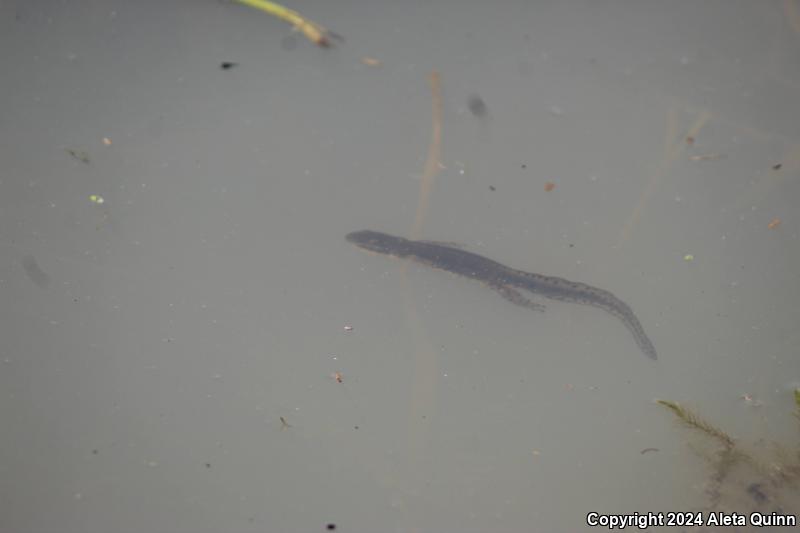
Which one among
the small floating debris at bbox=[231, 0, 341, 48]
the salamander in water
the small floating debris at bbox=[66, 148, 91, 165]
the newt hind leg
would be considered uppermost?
the small floating debris at bbox=[231, 0, 341, 48]

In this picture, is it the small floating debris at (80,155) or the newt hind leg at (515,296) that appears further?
the newt hind leg at (515,296)

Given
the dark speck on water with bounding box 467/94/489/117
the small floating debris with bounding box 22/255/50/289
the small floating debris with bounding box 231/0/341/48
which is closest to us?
the small floating debris with bounding box 231/0/341/48

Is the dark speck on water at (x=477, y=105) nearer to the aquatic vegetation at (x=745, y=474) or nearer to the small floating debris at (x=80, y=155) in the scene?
the aquatic vegetation at (x=745, y=474)

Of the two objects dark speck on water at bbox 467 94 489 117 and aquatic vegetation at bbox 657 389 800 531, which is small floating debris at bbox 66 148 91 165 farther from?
aquatic vegetation at bbox 657 389 800 531

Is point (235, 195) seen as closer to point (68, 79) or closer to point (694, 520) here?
point (68, 79)

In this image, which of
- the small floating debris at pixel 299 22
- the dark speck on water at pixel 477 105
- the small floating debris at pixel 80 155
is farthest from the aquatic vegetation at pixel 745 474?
the small floating debris at pixel 80 155

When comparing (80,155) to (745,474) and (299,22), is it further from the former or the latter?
(745,474)

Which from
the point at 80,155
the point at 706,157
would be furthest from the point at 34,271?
the point at 706,157

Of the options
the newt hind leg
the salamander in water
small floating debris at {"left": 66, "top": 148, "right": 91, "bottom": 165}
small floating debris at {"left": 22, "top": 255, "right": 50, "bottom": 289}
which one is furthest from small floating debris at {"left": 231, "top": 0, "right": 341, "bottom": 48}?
small floating debris at {"left": 22, "top": 255, "right": 50, "bottom": 289}

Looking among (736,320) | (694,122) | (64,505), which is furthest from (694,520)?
(64,505)
